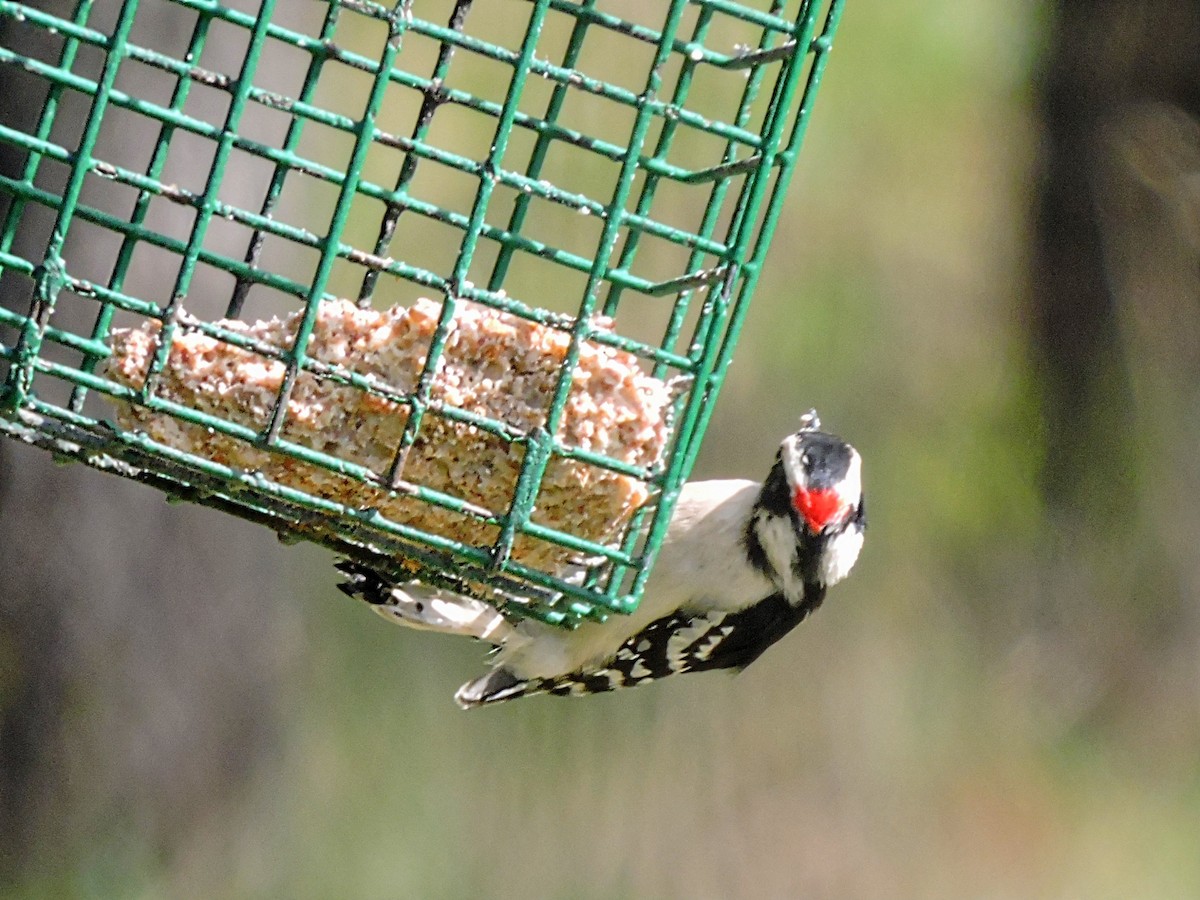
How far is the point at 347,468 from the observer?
203 cm

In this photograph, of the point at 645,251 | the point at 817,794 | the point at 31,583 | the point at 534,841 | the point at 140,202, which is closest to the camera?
the point at 140,202

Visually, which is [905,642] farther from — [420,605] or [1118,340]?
[420,605]

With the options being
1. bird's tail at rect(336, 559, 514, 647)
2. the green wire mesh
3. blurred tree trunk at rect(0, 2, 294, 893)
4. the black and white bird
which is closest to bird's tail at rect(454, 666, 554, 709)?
the black and white bird

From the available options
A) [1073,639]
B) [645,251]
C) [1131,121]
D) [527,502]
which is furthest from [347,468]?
[1073,639]

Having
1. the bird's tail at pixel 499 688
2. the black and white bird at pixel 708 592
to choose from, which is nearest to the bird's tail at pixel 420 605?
the black and white bird at pixel 708 592

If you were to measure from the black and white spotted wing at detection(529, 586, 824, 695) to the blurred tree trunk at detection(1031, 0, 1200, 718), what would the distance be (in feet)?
12.3

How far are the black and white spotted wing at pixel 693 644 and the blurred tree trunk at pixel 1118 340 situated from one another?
147 inches

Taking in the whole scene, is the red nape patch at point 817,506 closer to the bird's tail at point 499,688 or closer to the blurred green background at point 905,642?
the bird's tail at point 499,688

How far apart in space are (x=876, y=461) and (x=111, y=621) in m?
3.50

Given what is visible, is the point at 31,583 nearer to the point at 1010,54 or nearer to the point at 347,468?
the point at 347,468

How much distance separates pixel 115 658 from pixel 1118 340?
4.81 metres

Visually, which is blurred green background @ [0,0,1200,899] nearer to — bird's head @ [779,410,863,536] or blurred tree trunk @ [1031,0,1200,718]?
blurred tree trunk @ [1031,0,1200,718]

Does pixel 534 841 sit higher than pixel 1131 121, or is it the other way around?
pixel 1131 121

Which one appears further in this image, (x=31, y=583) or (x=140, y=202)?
(x=31, y=583)
